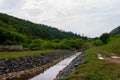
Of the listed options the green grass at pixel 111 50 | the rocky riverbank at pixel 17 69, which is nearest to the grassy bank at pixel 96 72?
the rocky riverbank at pixel 17 69

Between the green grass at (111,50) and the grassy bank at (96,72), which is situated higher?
the green grass at (111,50)

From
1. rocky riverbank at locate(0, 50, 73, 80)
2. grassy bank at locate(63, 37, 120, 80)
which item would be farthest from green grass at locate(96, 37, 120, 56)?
grassy bank at locate(63, 37, 120, 80)

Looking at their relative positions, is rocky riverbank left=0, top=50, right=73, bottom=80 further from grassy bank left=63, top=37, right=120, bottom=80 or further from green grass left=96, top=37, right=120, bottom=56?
green grass left=96, top=37, right=120, bottom=56

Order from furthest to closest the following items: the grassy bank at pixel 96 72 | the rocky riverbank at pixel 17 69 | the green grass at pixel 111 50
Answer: the green grass at pixel 111 50
the rocky riverbank at pixel 17 69
the grassy bank at pixel 96 72

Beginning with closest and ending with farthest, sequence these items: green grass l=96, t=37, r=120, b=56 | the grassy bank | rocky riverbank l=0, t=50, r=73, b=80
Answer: the grassy bank, rocky riverbank l=0, t=50, r=73, b=80, green grass l=96, t=37, r=120, b=56

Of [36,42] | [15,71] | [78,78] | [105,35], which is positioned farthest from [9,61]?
[105,35]

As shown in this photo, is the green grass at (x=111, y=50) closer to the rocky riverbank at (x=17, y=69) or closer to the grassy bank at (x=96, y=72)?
A: the rocky riverbank at (x=17, y=69)

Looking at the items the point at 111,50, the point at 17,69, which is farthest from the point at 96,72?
the point at 111,50

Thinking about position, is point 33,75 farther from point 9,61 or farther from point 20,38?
point 20,38

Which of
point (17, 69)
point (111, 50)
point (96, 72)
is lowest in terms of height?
point (17, 69)

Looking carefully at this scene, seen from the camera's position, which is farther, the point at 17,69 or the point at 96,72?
the point at 17,69

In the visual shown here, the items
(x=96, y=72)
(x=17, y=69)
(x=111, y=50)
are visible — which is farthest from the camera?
(x=111, y=50)

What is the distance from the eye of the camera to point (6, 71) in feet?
121

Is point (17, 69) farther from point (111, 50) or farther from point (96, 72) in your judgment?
point (111, 50)
